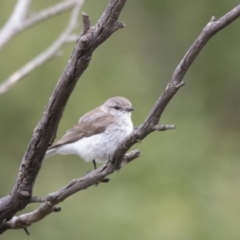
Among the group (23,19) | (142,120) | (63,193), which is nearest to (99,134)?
(23,19)

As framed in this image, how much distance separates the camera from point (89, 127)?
478 cm

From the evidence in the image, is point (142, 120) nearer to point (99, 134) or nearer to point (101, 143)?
point (99, 134)

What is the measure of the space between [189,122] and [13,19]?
5125 mm

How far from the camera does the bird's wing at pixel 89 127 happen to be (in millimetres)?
4625

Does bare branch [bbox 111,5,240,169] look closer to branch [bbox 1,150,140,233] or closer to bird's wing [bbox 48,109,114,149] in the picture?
branch [bbox 1,150,140,233]

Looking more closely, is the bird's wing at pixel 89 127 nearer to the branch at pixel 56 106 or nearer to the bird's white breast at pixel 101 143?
the bird's white breast at pixel 101 143

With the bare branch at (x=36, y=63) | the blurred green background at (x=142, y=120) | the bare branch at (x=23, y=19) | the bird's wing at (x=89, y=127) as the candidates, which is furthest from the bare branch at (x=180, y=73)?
the blurred green background at (x=142, y=120)

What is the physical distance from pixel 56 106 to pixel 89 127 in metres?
2.38

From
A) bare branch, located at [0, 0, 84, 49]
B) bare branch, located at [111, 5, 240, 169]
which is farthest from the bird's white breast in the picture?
bare branch, located at [111, 5, 240, 169]

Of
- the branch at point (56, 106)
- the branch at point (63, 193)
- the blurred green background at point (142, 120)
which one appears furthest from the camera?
the blurred green background at point (142, 120)

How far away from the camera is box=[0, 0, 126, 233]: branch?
228 centimetres

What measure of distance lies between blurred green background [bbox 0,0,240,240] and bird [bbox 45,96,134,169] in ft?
11.4

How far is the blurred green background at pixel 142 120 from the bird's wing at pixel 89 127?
3.47m

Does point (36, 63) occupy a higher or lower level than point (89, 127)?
higher
